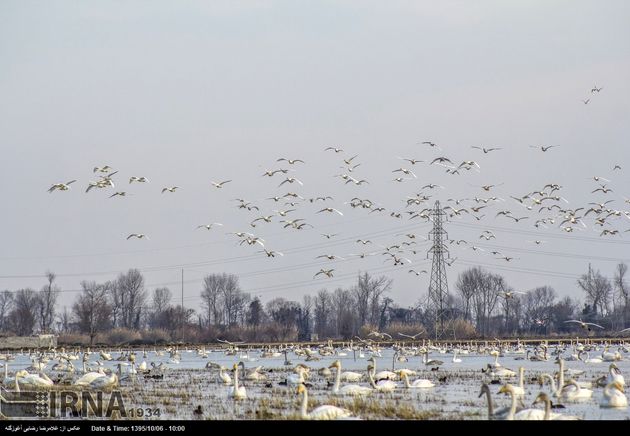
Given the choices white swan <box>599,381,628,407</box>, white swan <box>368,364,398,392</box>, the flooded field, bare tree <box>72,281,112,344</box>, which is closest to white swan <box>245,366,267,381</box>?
the flooded field

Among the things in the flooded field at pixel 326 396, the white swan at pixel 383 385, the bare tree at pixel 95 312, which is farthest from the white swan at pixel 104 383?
the bare tree at pixel 95 312

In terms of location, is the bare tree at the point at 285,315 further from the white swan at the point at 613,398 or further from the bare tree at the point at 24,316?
the white swan at the point at 613,398

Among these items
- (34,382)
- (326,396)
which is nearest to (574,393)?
(326,396)

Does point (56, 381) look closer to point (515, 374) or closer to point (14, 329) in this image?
point (515, 374)

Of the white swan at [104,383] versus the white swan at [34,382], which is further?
the white swan at [34,382]

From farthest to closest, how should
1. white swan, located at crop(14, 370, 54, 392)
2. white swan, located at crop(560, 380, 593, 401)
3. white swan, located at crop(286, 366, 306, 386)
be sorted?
white swan, located at crop(14, 370, 54, 392) < white swan, located at crop(286, 366, 306, 386) < white swan, located at crop(560, 380, 593, 401)

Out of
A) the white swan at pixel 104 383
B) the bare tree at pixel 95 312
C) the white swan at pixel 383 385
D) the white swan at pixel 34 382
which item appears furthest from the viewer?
the bare tree at pixel 95 312

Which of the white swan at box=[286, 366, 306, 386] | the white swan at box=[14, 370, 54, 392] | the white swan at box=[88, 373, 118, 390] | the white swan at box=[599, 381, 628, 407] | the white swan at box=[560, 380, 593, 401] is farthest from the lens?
the white swan at box=[14, 370, 54, 392]

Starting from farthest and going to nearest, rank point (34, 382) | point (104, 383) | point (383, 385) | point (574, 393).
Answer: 1. point (34, 382)
2. point (104, 383)
3. point (383, 385)
4. point (574, 393)

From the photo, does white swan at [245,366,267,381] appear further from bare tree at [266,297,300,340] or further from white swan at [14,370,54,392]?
bare tree at [266,297,300,340]

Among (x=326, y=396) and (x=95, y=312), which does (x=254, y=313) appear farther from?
(x=326, y=396)

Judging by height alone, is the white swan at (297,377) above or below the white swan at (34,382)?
above
